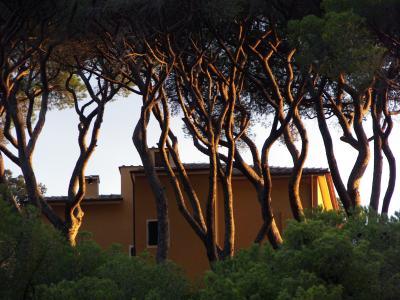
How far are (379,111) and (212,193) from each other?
145 inches

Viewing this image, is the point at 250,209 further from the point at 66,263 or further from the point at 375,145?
the point at 66,263

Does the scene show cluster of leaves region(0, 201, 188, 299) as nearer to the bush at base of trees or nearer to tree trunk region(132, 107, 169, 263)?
the bush at base of trees

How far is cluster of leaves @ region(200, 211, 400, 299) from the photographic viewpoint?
915 cm

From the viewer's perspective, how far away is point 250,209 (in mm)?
28344

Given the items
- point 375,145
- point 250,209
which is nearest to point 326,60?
point 375,145

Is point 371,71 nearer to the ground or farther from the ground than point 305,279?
farther from the ground

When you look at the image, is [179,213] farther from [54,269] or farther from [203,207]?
[54,269]

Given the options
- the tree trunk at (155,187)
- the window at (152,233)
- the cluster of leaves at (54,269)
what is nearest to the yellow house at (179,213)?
the window at (152,233)

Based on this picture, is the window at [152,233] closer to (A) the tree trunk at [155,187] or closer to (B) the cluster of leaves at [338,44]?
(A) the tree trunk at [155,187]

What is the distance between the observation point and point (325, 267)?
30.4 feet

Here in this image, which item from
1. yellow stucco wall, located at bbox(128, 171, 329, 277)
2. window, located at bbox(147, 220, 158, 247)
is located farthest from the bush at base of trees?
window, located at bbox(147, 220, 158, 247)

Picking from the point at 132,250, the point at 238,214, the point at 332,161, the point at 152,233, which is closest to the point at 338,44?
the point at 332,161

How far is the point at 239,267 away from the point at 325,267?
1.61 meters

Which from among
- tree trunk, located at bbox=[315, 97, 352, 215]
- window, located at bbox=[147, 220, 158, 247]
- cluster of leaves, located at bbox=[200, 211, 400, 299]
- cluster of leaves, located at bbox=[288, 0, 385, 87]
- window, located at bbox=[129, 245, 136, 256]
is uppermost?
cluster of leaves, located at bbox=[288, 0, 385, 87]
